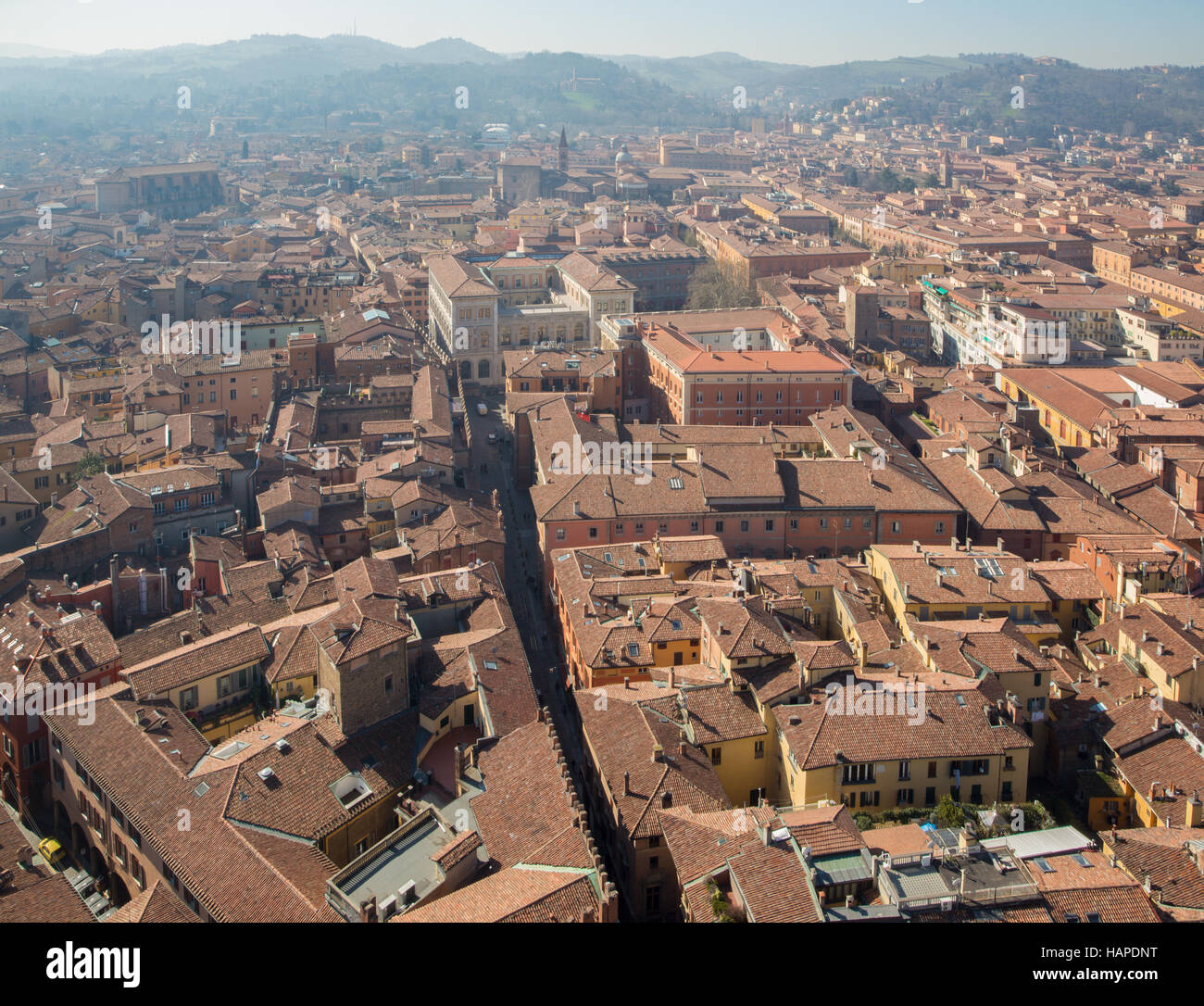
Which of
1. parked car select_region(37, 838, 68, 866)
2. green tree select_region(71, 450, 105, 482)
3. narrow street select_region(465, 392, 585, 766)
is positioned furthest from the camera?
green tree select_region(71, 450, 105, 482)

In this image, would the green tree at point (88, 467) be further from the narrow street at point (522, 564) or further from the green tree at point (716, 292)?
the green tree at point (716, 292)

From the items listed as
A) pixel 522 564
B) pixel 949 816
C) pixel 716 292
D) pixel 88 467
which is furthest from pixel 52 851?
pixel 716 292

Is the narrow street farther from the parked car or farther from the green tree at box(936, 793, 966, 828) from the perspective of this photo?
the parked car

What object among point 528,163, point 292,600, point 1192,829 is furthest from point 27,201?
point 1192,829

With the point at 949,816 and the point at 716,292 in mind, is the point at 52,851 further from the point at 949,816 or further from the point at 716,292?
the point at 716,292

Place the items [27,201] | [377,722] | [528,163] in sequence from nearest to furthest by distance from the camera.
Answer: [377,722] → [27,201] → [528,163]

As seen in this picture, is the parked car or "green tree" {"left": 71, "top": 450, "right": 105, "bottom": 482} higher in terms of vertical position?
"green tree" {"left": 71, "top": 450, "right": 105, "bottom": 482}

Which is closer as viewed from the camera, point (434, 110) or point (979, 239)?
point (979, 239)

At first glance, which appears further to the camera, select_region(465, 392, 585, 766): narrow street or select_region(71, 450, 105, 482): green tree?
select_region(71, 450, 105, 482): green tree

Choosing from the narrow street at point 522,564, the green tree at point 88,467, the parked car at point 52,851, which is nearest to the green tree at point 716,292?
the narrow street at point 522,564

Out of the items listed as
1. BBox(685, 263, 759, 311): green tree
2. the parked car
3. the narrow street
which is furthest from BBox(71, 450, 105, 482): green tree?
BBox(685, 263, 759, 311): green tree
